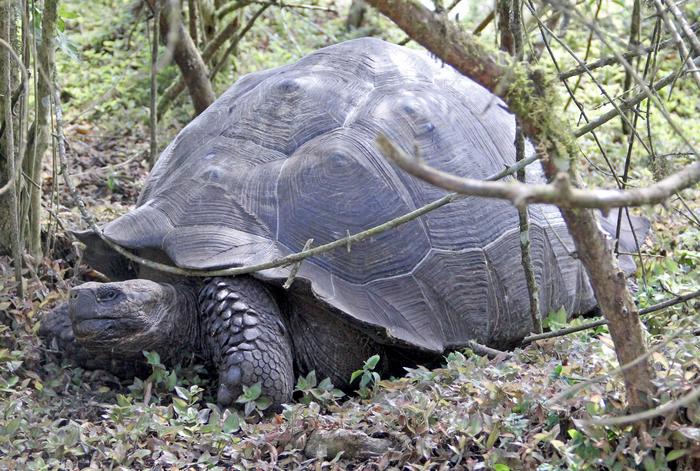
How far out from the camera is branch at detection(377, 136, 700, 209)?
4.60ft

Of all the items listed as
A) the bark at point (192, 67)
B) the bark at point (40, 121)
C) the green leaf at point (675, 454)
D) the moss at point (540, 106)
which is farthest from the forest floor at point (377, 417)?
the bark at point (192, 67)

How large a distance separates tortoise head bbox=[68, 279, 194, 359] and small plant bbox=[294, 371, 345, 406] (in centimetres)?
64

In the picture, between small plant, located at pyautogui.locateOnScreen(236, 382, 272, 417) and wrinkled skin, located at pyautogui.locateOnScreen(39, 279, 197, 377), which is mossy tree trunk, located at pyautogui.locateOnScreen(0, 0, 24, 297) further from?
small plant, located at pyautogui.locateOnScreen(236, 382, 272, 417)

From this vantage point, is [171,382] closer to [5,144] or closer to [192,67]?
[5,144]

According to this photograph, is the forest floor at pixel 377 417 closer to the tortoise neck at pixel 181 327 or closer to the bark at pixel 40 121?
the tortoise neck at pixel 181 327

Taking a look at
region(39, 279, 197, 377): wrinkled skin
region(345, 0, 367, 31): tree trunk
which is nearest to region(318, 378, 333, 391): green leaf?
region(39, 279, 197, 377): wrinkled skin

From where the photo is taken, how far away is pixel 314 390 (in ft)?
12.1

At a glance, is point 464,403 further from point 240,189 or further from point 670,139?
point 670,139

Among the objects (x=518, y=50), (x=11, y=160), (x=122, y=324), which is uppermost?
(x=518, y=50)

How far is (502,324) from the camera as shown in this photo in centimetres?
422

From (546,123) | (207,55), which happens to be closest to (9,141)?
(546,123)

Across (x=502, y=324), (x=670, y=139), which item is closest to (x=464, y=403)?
(x=502, y=324)

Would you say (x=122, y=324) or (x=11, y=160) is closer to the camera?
(x=122, y=324)

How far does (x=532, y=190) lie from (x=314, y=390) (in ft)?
7.82
